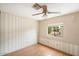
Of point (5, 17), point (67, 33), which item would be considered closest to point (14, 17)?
point (5, 17)

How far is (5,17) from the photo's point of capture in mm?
2045

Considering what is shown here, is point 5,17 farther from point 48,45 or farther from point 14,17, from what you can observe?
point 48,45

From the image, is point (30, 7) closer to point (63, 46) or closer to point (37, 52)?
point (37, 52)

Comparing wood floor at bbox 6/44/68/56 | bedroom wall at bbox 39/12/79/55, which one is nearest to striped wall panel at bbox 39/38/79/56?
bedroom wall at bbox 39/12/79/55

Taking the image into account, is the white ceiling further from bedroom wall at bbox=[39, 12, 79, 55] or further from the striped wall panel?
the striped wall panel

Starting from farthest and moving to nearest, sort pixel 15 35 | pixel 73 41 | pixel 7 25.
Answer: pixel 15 35, pixel 7 25, pixel 73 41

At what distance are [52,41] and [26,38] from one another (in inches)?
45.0

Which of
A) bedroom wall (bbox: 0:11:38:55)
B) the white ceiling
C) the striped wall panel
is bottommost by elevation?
the striped wall panel

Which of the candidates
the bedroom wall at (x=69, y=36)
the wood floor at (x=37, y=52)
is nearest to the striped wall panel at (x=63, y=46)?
the bedroom wall at (x=69, y=36)

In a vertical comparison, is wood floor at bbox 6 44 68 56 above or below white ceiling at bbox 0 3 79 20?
below

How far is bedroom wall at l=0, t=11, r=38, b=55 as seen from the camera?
1988mm

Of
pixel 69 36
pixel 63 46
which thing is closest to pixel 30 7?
pixel 69 36

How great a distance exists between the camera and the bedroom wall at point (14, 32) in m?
1.99

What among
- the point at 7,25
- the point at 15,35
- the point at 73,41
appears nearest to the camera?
the point at 73,41
